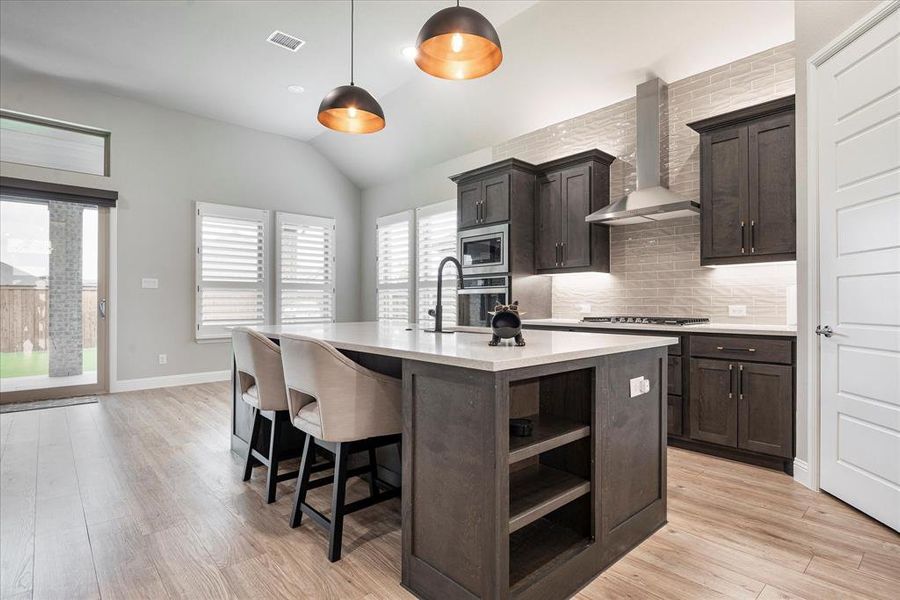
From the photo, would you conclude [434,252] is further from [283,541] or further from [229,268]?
[283,541]

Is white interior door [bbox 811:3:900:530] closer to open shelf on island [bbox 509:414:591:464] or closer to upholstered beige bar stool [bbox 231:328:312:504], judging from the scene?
open shelf on island [bbox 509:414:591:464]

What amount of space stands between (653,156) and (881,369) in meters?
2.41

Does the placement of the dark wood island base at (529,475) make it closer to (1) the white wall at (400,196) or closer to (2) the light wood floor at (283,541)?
(2) the light wood floor at (283,541)

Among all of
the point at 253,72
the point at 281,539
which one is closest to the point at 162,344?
the point at 253,72

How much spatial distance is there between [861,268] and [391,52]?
4.32 m

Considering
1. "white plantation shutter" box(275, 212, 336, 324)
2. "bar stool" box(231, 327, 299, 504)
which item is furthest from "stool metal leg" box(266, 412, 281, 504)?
"white plantation shutter" box(275, 212, 336, 324)

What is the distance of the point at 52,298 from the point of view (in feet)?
17.2

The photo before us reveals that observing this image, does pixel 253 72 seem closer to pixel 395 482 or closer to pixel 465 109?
pixel 465 109

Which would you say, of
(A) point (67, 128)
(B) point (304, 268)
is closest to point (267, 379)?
(B) point (304, 268)

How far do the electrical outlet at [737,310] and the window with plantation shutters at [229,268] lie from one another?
236 inches

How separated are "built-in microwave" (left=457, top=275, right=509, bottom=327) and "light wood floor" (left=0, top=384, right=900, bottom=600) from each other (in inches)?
88.9

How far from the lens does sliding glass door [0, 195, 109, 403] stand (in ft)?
16.5

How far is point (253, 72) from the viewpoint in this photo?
5.09 metres

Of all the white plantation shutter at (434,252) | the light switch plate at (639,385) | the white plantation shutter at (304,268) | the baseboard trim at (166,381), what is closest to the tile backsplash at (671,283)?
the white plantation shutter at (434,252)
